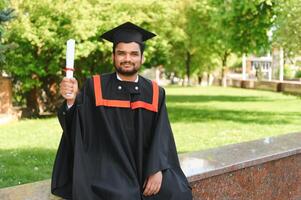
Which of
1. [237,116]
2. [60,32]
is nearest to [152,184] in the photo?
[237,116]

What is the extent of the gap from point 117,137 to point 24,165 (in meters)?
5.18

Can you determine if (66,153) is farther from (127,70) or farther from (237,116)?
→ (237,116)

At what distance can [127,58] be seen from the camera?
3.20 metres

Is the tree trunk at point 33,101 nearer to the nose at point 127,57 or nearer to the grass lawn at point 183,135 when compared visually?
the grass lawn at point 183,135

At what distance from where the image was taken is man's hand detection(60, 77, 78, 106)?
3.01m

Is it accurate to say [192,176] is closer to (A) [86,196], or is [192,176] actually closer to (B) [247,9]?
(A) [86,196]

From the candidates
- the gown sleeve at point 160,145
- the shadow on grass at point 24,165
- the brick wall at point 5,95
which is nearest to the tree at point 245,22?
the brick wall at point 5,95

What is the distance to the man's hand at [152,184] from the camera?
128 inches

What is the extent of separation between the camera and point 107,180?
10.3ft

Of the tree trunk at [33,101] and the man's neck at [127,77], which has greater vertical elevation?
the man's neck at [127,77]

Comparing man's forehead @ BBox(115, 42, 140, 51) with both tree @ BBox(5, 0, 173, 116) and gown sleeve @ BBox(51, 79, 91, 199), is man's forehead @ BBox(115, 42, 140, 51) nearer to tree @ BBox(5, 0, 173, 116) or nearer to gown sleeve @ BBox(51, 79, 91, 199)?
gown sleeve @ BBox(51, 79, 91, 199)

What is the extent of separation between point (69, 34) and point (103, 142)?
46.2 ft

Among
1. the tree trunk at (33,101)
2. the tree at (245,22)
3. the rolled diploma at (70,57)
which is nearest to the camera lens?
the rolled diploma at (70,57)

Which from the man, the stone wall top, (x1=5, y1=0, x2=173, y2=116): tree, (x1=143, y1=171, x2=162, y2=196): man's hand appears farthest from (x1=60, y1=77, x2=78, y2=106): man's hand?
(x1=5, y1=0, x2=173, y2=116): tree
